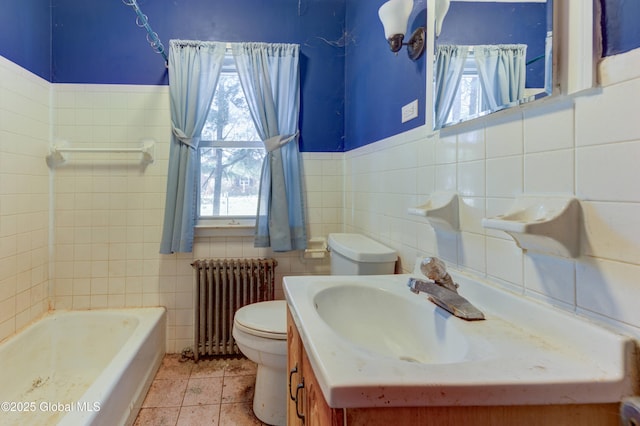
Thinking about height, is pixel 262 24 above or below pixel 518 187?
above

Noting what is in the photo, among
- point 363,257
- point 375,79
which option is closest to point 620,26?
point 363,257

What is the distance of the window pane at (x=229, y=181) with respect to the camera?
2221 millimetres

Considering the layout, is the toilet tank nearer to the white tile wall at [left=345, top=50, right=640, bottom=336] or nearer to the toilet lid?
the white tile wall at [left=345, top=50, right=640, bottom=336]

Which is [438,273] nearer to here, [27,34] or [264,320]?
[264,320]

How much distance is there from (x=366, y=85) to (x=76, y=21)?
190cm

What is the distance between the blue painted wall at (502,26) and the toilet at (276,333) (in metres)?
0.82

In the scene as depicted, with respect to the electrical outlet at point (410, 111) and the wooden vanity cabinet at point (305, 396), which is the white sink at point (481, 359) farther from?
the electrical outlet at point (410, 111)

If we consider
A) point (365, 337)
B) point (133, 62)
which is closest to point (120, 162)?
point (133, 62)

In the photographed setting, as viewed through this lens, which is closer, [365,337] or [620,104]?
[620,104]

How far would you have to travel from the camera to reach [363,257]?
1.38 metres

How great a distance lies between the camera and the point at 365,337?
0.98 m

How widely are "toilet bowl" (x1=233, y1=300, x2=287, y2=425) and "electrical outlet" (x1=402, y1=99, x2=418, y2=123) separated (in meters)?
1.09

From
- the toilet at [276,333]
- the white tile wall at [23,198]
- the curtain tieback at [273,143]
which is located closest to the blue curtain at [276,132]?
the curtain tieback at [273,143]

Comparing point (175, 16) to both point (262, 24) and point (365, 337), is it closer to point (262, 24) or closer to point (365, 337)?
point (262, 24)
